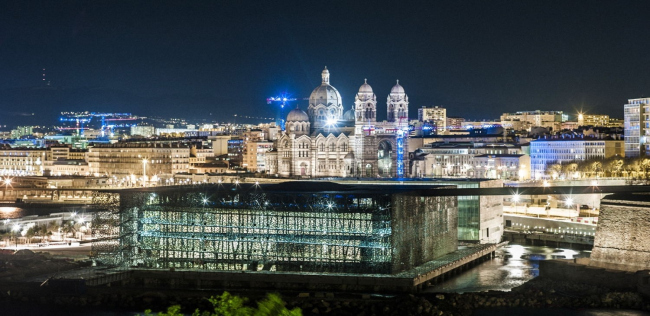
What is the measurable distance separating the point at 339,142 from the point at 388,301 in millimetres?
45457

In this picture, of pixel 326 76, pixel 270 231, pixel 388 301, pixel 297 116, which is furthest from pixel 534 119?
pixel 388 301

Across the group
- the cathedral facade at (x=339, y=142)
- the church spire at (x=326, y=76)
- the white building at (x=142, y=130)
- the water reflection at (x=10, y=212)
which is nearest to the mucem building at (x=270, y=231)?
the water reflection at (x=10, y=212)

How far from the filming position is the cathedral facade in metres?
77.7

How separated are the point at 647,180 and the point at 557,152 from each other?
59.2 ft

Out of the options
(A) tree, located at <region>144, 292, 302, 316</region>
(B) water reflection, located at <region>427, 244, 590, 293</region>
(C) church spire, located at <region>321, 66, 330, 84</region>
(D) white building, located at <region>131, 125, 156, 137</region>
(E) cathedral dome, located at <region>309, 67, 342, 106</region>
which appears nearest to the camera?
(A) tree, located at <region>144, 292, 302, 316</region>

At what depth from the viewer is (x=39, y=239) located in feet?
158

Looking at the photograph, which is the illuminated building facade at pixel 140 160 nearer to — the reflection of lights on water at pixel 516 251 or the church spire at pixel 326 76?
the church spire at pixel 326 76

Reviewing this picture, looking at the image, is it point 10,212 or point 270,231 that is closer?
point 270,231

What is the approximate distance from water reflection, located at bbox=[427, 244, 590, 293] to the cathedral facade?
29.4m

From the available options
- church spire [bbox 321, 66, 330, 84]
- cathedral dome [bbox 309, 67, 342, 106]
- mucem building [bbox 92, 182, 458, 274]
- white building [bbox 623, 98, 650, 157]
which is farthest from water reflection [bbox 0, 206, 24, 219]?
white building [bbox 623, 98, 650, 157]

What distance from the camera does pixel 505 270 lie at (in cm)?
4075

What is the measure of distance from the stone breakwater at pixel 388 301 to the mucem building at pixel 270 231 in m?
2.67

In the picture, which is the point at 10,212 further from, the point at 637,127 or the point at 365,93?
the point at 637,127

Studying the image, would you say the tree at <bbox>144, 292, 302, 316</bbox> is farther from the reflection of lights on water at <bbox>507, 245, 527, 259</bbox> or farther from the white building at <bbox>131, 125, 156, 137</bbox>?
the white building at <bbox>131, 125, 156, 137</bbox>
